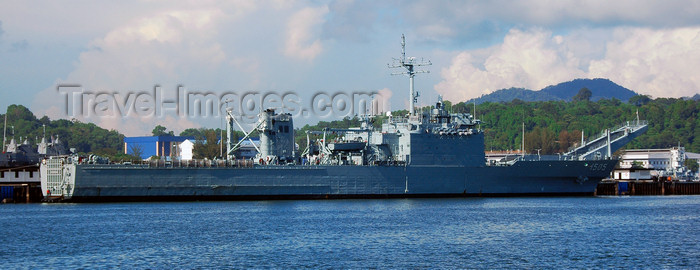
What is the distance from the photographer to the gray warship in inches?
1930

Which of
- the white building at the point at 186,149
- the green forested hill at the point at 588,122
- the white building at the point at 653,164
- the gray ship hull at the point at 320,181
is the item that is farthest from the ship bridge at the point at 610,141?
the green forested hill at the point at 588,122

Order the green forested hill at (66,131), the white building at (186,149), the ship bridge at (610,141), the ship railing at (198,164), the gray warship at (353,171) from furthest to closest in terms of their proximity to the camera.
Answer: the green forested hill at (66,131) < the white building at (186,149) < the ship bridge at (610,141) < the ship railing at (198,164) < the gray warship at (353,171)

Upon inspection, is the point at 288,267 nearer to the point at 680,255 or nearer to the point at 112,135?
the point at 680,255

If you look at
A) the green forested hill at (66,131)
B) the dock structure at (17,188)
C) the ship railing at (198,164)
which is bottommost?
the dock structure at (17,188)

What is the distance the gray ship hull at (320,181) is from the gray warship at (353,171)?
0.06 meters

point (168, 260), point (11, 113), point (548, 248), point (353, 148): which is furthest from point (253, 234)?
point (11, 113)

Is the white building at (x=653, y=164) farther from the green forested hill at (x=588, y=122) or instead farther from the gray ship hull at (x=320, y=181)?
the gray ship hull at (x=320, y=181)

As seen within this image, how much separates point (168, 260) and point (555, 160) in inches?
1421

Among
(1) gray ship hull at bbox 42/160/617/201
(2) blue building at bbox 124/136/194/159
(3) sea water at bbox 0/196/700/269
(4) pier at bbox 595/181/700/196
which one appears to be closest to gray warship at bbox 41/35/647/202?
(1) gray ship hull at bbox 42/160/617/201

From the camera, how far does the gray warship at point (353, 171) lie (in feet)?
161

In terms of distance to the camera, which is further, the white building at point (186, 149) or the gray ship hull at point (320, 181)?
the white building at point (186, 149)

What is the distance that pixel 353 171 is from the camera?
174 ft

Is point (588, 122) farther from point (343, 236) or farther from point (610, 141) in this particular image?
point (343, 236)

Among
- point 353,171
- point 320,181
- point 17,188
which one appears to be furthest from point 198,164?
point 17,188
